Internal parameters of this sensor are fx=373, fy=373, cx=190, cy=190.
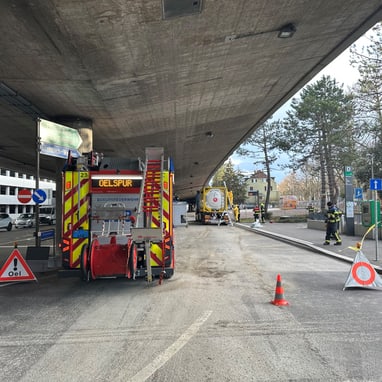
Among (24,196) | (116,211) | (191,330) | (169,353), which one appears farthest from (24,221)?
(169,353)

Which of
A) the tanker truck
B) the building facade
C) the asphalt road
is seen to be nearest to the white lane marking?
the asphalt road

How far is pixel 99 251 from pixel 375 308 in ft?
16.1

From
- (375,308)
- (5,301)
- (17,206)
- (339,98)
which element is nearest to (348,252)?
(375,308)

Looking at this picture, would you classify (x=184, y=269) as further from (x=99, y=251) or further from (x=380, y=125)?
(x=380, y=125)

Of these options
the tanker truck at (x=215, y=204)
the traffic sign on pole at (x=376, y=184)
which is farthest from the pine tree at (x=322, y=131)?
the traffic sign on pole at (x=376, y=184)

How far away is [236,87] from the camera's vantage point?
1422 centimetres

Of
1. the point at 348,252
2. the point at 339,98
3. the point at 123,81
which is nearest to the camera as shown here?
the point at 123,81

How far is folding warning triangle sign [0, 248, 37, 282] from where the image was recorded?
8.50 metres

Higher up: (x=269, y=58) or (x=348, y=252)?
(x=269, y=58)

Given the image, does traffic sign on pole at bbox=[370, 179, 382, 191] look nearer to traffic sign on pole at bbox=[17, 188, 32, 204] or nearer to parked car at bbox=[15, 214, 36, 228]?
traffic sign on pole at bbox=[17, 188, 32, 204]

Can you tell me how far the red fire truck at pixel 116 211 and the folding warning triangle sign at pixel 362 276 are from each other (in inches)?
142

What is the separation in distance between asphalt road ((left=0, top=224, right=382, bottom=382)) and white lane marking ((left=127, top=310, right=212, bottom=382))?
1 centimetres

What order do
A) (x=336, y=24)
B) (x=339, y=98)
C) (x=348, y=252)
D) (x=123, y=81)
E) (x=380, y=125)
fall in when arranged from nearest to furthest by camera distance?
(x=336, y=24) < (x=123, y=81) < (x=348, y=252) < (x=380, y=125) < (x=339, y=98)

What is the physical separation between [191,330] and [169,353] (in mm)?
825
